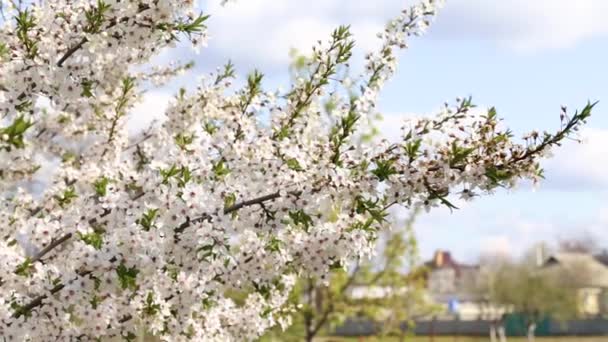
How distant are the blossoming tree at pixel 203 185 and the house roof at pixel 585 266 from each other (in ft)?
282

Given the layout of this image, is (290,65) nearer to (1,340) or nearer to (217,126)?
(217,126)

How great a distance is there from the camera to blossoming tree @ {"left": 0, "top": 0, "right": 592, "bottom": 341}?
19.7ft

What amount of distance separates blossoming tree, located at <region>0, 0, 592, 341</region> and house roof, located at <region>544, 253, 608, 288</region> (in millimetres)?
86050

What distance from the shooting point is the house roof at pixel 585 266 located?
299ft

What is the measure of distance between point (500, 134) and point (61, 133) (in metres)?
6.40

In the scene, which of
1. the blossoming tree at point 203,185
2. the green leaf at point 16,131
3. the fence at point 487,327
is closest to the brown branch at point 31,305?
the blossoming tree at point 203,185

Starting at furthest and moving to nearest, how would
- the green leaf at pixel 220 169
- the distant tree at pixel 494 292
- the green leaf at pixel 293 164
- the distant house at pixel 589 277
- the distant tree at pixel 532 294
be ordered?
the distant house at pixel 589 277, the distant tree at pixel 532 294, the distant tree at pixel 494 292, the green leaf at pixel 220 169, the green leaf at pixel 293 164

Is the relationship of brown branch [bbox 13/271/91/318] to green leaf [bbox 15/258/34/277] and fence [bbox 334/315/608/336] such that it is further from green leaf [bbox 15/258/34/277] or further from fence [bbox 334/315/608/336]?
fence [bbox 334/315/608/336]

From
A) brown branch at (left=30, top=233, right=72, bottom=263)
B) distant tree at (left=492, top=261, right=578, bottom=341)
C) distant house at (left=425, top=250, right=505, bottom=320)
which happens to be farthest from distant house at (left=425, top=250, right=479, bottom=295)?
brown branch at (left=30, top=233, right=72, bottom=263)

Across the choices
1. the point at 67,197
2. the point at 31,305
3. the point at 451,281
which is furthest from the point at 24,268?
the point at 451,281

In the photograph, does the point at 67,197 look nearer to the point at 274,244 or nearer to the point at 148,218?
the point at 148,218

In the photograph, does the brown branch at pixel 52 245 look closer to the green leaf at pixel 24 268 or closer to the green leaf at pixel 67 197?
the green leaf at pixel 24 268

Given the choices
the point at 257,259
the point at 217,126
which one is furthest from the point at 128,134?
the point at 257,259

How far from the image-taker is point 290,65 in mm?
19891
